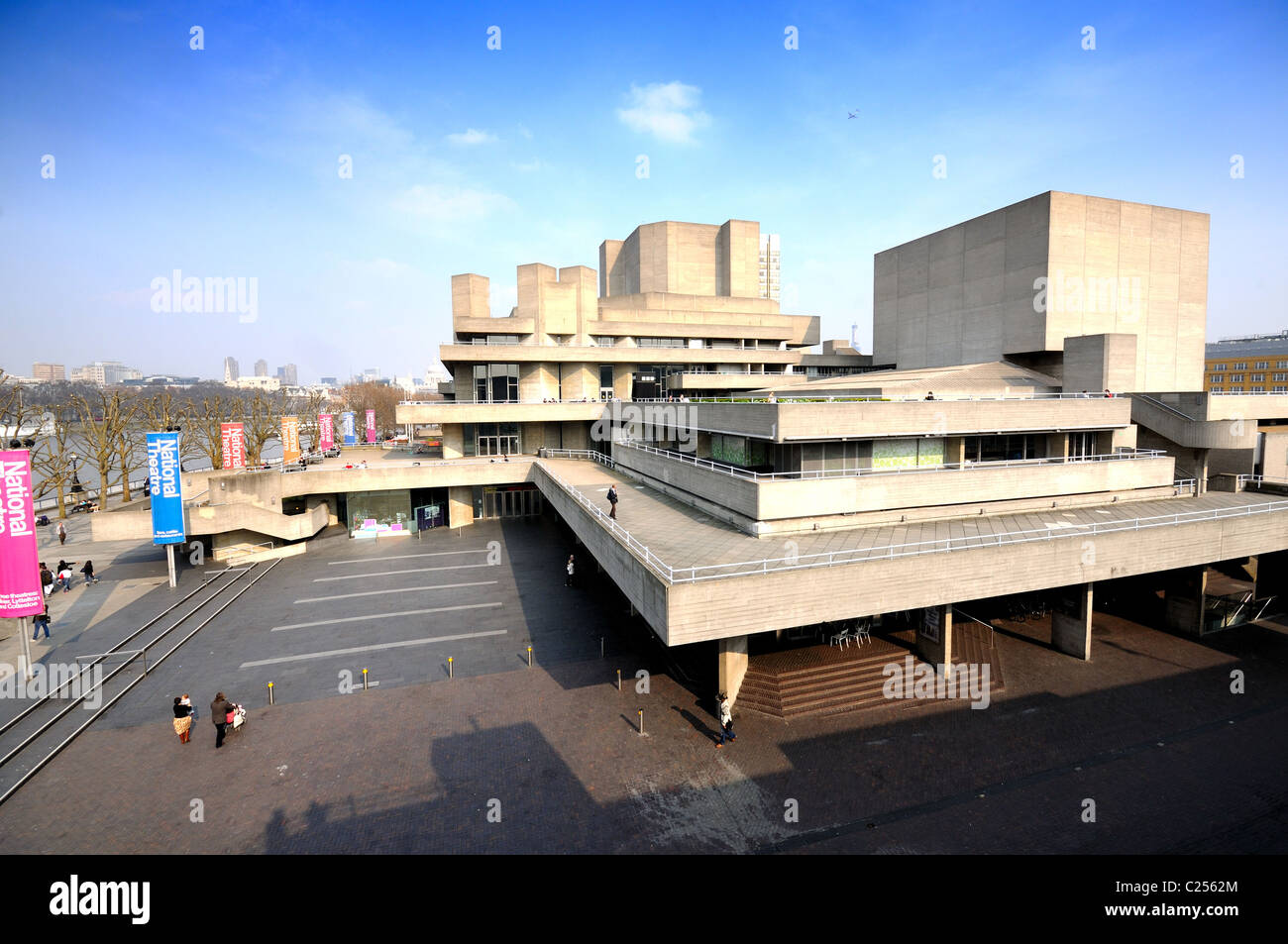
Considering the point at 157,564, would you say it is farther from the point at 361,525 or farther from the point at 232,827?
the point at 232,827

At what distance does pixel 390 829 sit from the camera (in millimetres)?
12289

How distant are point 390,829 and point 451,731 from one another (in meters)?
3.68

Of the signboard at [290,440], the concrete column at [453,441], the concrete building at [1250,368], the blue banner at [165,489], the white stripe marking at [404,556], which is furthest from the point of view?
the concrete building at [1250,368]

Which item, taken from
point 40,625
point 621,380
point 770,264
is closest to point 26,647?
point 40,625

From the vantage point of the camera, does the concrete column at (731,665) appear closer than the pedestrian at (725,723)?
No

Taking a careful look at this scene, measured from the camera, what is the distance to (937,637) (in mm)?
19484

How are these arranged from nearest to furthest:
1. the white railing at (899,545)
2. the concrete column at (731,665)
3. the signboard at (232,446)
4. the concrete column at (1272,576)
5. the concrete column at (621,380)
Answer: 1. the white railing at (899,545)
2. the concrete column at (731,665)
3. the concrete column at (1272,576)
4. the signboard at (232,446)
5. the concrete column at (621,380)

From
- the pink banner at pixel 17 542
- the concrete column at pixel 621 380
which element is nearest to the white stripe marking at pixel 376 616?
the pink banner at pixel 17 542

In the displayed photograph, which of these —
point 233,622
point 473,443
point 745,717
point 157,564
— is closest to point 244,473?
point 157,564

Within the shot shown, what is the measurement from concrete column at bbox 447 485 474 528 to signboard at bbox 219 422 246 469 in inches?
477

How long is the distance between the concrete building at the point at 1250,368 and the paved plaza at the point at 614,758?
8488 centimetres

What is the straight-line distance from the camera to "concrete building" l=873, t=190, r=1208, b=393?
33781 millimetres

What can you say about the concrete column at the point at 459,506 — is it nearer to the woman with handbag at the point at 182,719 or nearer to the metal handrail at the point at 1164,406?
the woman with handbag at the point at 182,719

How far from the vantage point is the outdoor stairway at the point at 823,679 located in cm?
1731
